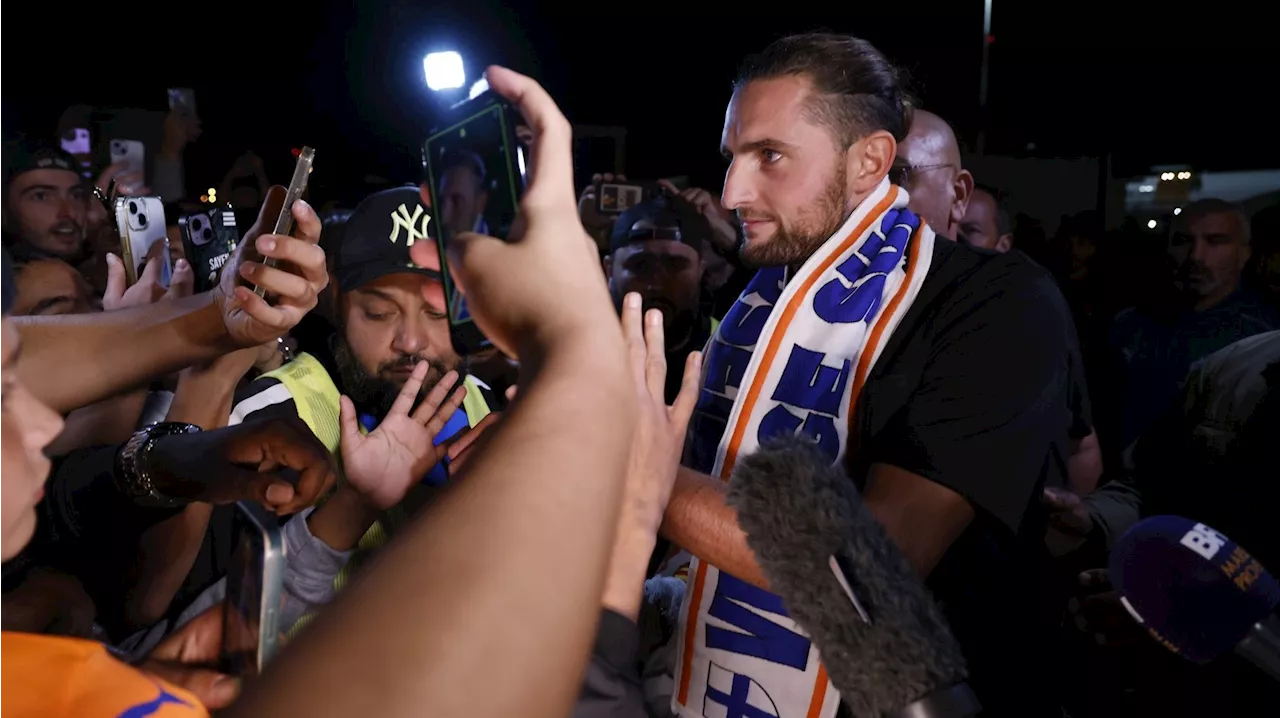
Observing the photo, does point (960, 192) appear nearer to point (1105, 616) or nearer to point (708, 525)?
point (1105, 616)

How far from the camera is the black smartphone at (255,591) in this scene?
649 mm

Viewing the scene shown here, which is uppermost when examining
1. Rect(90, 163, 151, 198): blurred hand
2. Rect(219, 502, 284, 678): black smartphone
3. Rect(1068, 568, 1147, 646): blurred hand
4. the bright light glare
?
the bright light glare

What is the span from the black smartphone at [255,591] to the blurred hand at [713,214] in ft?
12.6

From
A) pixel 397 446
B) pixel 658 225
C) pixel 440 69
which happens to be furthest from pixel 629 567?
pixel 440 69

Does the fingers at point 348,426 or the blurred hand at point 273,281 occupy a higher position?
the blurred hand at point 273,281

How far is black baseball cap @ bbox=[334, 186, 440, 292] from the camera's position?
259 cm

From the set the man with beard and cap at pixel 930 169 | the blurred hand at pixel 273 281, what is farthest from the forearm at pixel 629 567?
the man with beard and cap at pixel 930 169

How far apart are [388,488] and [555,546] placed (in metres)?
1.29

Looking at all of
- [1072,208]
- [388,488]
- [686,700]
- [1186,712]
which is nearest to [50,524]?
[388,488]

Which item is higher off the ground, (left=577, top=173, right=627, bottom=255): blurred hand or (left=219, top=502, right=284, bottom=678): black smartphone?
(left=577, top=173, right=627, bottom=255): blurred hand

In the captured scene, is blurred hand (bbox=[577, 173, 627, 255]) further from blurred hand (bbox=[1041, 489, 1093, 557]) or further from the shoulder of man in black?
the shoulder of man in black

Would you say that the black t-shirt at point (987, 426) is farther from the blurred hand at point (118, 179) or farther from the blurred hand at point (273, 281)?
the blurred hand at point (118, 179)

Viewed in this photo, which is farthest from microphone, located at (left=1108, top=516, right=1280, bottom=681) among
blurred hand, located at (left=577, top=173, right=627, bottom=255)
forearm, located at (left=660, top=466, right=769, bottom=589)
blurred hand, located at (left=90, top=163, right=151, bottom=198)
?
blurred hand, located at (left=90, top=163, right=151, bottom=198)

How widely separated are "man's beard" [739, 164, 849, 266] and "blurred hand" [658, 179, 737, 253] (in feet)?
8.04
